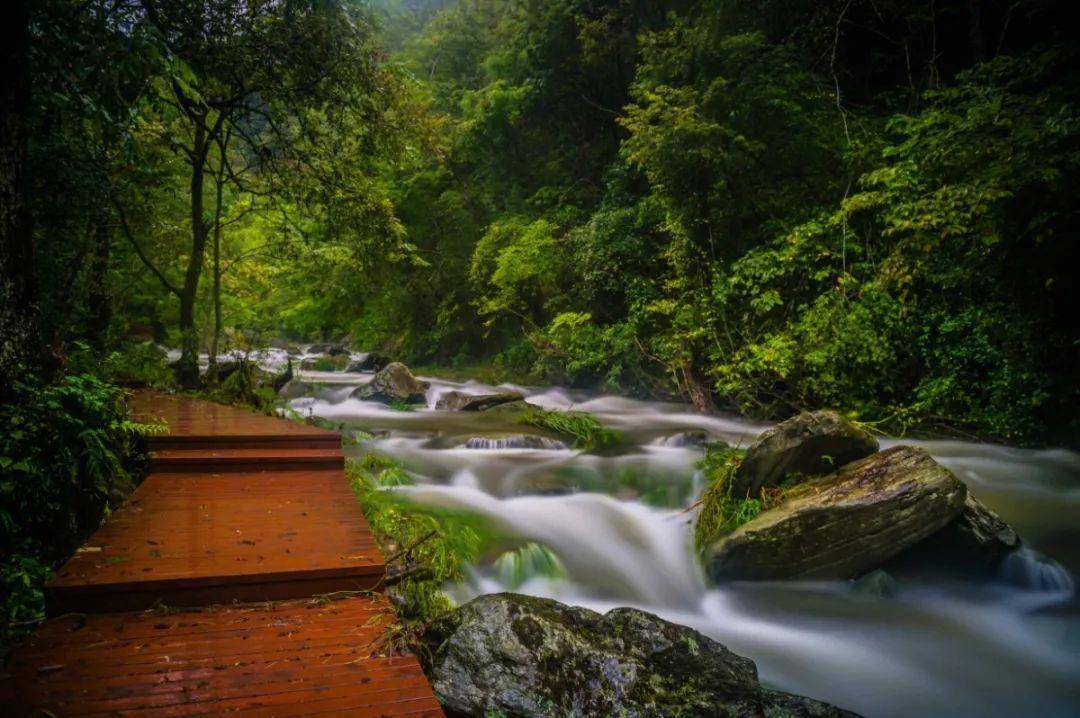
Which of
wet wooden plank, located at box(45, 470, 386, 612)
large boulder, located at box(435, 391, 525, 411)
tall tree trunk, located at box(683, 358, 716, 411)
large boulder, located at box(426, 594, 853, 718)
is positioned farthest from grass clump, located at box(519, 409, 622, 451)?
wet wooden plank, located at box(45, 470, 386, 612)

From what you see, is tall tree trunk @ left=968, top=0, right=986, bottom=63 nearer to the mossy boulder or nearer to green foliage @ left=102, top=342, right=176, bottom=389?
green foliage @ left=102, top=342, right=176, bottom=389

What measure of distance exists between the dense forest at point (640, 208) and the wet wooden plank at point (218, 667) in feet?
4.64

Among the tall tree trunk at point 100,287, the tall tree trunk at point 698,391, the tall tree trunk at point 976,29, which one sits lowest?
the tall tree trunk at point 698,391

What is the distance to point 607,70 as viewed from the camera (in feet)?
48.7

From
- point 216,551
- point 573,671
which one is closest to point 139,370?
point 216,551

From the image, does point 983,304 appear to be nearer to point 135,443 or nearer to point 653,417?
point 653,417

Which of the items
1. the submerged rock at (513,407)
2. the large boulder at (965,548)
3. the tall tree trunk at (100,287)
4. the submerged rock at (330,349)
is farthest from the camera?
the submerged rock at (330,349)

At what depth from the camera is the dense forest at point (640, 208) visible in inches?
146

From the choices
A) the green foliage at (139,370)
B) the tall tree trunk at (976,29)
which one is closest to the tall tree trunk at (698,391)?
the tall tree trunk at (976,29)

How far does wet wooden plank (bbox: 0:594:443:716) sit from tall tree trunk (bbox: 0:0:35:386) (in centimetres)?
199

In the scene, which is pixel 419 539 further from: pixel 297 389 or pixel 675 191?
pixel 297 389

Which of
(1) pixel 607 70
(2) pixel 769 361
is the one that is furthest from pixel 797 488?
(1) pixel 607 70

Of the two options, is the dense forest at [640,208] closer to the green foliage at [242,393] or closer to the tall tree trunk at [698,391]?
the tall tree trunk at [698,391]

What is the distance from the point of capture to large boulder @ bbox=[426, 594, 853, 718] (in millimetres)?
2934
